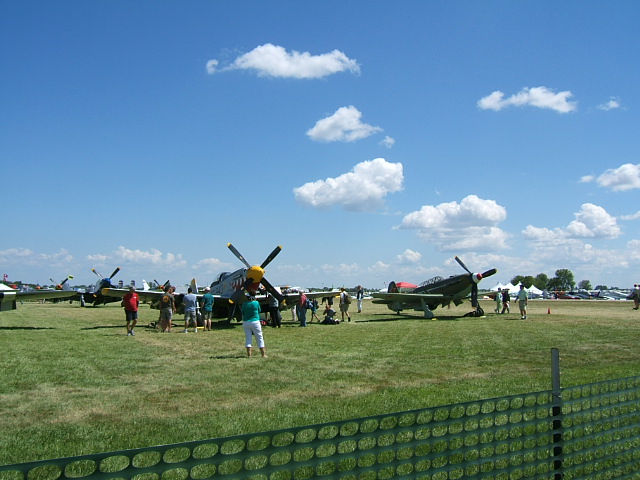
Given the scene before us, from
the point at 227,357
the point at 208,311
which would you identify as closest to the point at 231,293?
the point at 208,311

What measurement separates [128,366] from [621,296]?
105 m

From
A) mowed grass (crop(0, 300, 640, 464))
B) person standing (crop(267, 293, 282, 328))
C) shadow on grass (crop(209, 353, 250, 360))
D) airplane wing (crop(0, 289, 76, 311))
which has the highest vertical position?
airplane wing (crop(0, 289, 76, 311))

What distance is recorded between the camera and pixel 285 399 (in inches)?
312

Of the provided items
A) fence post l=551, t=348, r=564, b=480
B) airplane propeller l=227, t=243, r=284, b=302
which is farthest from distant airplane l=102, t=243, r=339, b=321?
fence post l=551, t=348, r=564, b=480

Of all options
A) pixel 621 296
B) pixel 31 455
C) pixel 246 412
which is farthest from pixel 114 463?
pixel 621 296

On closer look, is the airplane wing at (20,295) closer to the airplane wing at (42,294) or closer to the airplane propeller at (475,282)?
the airplane wing at (42,294)

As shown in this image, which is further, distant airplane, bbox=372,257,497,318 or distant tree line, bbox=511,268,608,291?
distant tree line, bbox=511,268,608,291

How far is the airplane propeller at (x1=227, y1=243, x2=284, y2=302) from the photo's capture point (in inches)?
677

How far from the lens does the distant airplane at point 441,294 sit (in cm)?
3136

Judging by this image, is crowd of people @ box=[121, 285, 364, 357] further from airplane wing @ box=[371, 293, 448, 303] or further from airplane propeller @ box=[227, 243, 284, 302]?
airplane wing @ box=[371, 293, 448, 303]

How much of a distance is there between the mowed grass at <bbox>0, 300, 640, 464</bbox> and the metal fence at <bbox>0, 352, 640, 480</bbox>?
2.46 feet

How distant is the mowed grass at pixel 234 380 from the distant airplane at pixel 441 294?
1437 cm

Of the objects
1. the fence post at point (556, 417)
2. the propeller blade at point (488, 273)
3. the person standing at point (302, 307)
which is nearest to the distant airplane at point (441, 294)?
the propeller blade at point (488, 273)

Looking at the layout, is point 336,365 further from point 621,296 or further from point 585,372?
point 621,296
